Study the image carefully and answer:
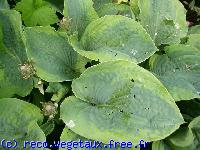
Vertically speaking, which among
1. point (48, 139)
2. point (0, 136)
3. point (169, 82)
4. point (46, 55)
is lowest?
point (48, 139)

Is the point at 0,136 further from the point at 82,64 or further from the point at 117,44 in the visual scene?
the point at 117,44

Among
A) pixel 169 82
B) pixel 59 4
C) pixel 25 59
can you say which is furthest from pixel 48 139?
pixel 59 4

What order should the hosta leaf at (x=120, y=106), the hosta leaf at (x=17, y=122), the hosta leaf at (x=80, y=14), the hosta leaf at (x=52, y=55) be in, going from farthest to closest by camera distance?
the hosta leaf at (x=80, y=14)
the hosta leaf at (x=52, y=55)
the hosta leaf at (x=17, y=122)
the hosta leaf at (x=120, y=106)

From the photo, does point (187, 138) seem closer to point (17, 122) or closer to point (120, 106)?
point (120, 106)

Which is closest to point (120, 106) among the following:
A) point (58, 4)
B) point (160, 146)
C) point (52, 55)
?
point (160, 146)

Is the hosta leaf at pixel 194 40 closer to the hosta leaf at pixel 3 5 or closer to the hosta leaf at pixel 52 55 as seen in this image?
the hosta leaf at pixel 52 55

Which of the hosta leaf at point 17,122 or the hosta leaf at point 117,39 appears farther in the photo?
the hosta leaf at point 117,39

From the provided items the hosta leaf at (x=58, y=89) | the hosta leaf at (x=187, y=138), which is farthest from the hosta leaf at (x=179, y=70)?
the hosta leaf at (x=58, y=89)
